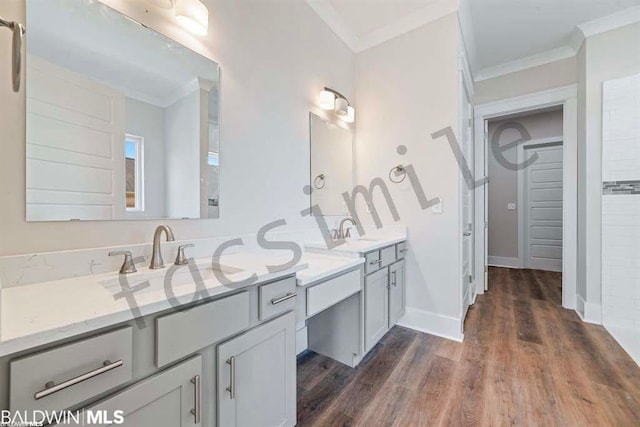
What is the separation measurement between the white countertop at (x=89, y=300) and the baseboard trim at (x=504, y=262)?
16.9ft

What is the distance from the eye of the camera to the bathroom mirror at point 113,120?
1.03 metres

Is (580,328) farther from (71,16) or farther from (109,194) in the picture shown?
(71,16)

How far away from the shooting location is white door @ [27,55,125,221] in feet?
3.31

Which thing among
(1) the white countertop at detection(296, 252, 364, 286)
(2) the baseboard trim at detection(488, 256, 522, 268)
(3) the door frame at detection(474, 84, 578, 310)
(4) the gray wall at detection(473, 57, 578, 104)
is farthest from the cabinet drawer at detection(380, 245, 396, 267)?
(2) the baseboard trim at detection(488, 256, 522, 268)

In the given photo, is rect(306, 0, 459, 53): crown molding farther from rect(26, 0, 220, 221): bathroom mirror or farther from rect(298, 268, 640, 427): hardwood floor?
rect(298, 268, 640, 427): hardwood floor

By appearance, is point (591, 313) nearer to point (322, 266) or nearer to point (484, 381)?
point (484, 381)

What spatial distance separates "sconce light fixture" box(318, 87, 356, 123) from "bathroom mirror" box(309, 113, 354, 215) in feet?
0.34

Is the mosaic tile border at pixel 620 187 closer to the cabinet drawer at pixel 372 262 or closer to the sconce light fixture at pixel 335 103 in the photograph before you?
the cabinet drawer at pixel 372 262

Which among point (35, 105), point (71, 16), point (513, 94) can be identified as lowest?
point (35, 105)

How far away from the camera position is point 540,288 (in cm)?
369

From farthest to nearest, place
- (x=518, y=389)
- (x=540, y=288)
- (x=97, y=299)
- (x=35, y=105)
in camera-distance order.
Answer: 1. (x=540, y=288)
2. (x=518, y=389)
3. (x=35, y=105)
4. (x=97, y=299)

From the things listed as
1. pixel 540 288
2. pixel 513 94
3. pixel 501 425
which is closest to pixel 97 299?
pixel 501 425

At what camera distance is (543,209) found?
189 inches

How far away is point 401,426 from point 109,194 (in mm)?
1778
